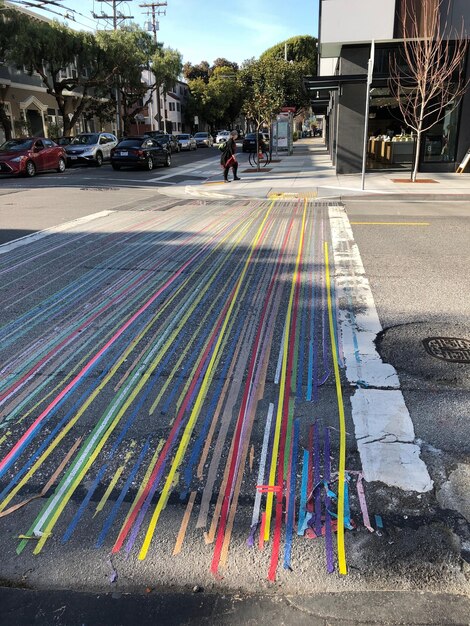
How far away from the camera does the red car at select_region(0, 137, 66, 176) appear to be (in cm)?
2203

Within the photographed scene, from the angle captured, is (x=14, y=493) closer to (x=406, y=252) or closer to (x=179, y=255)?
(x=179, y=255)

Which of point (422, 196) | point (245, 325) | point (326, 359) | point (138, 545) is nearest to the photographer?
point (138, 545)

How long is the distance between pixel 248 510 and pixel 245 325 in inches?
99.8

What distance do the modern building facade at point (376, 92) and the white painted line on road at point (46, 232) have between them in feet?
28.0

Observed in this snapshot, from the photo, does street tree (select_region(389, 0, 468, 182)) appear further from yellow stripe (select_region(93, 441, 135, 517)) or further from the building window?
yellow stripe (select_region(93, 441, 135, 517))

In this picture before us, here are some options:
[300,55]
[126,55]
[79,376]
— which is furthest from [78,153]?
[300,55]

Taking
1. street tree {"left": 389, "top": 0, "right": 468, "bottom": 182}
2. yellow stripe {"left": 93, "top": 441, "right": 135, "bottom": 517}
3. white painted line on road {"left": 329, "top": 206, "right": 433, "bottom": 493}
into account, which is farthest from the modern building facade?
yellow stripe {"left": 93, "top": 441, "right": 135, "bottom": 517}

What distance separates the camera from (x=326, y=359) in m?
4.24

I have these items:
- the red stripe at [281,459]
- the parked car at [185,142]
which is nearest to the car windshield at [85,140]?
the parked car at [185,142]

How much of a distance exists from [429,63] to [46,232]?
46.1 feet

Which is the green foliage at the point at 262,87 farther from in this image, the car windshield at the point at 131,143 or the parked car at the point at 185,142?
the parked car at the point at 185,142

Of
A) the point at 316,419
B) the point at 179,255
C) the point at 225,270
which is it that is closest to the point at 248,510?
the point at 316,419

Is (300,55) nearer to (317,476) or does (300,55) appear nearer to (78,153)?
(78,153)

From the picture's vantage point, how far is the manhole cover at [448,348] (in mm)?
4215
